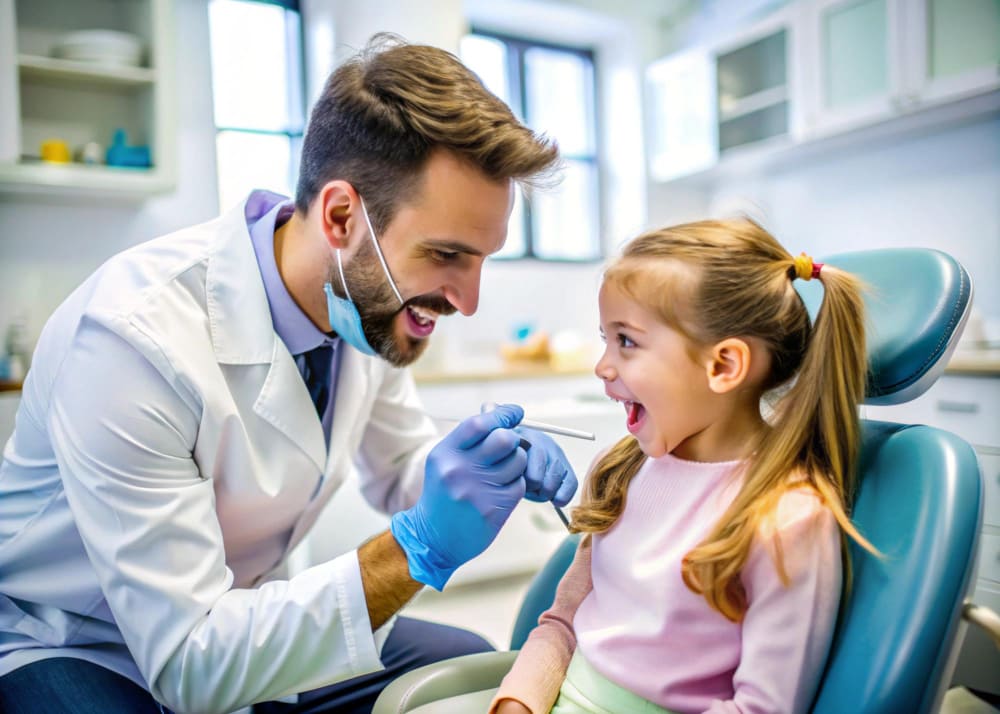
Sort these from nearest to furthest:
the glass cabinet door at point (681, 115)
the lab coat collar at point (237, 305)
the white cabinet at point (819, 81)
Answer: the lab coat collar at point (237, 305)
the white cabinet at point (819, 81)
the glass cabinet door at point (681, 115)

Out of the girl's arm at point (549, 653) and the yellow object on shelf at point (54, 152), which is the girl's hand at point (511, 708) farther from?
the yellow object on shelf at point (54, 152)

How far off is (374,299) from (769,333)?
25.7 inches

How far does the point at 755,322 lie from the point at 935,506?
30 cm

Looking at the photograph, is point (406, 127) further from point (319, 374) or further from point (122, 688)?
point (122, 688)

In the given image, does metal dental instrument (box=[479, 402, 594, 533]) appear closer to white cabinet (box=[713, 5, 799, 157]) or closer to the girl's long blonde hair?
the girl's long blonde hair

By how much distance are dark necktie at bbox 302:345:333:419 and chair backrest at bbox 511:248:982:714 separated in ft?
2.88

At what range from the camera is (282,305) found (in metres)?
1.34

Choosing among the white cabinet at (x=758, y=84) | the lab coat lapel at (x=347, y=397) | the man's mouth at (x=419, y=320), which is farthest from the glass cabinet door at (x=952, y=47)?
the lab coat lapel at (x=347, y=397)

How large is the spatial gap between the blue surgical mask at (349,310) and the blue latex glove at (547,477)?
1.13 ft

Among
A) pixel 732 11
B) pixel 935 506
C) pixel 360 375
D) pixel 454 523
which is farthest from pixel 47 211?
pixel 732 11

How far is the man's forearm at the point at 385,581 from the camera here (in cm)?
106

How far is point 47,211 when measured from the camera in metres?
2.83

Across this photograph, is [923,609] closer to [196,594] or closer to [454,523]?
[454,523]

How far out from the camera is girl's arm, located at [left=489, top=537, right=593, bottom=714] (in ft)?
3.11
